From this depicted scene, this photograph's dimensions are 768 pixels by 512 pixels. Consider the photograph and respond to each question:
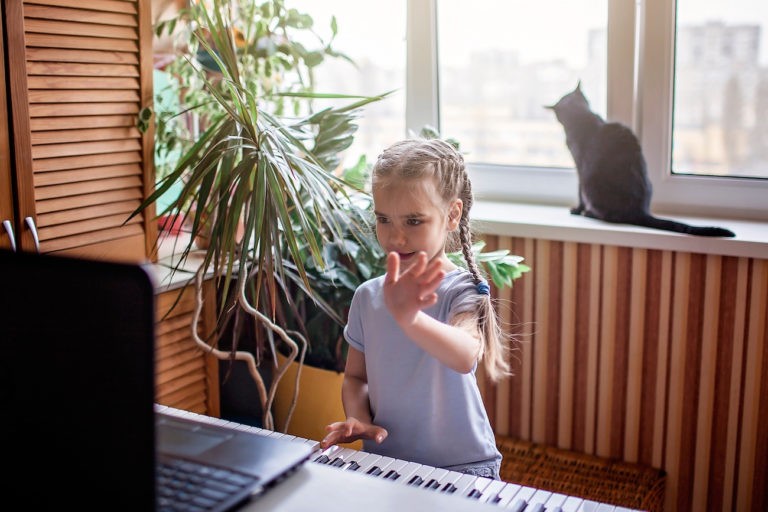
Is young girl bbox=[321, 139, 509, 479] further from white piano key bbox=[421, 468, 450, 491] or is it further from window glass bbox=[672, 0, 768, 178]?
window glass bbox=[672, 0, 768, 178]

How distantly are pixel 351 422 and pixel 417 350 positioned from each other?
194 millimetres

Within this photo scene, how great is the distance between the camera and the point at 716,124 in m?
2.34

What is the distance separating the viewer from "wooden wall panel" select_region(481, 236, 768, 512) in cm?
214

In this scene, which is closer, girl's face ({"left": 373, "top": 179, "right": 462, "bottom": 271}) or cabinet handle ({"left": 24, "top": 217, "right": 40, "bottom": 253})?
girl's face ({"left": 373, "top": 179, "right": 462, "bottom": 271})

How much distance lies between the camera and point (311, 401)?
7.76ft

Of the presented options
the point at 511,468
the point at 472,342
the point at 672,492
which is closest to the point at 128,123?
the point at 472,342

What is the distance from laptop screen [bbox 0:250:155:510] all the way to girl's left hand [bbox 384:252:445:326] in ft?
1.54

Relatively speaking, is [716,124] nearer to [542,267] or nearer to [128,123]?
[542,267]

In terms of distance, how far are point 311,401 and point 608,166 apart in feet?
3.41

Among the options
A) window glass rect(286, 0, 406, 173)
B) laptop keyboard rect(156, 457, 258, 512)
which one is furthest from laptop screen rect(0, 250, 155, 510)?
window glass rect(286, 0, 406, 173)

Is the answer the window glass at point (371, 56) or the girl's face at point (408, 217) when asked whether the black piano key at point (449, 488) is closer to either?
the girl's face at point (408, 217)

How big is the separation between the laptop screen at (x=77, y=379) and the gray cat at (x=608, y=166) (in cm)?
182

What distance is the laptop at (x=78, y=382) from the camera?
24.4 inches

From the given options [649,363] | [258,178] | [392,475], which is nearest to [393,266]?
[392,475]
